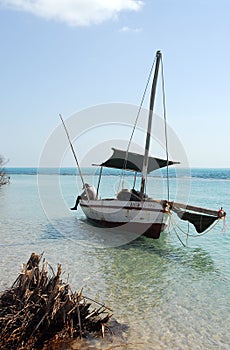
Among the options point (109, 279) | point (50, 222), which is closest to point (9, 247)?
point (109, 279)

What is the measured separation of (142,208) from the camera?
1521 cm

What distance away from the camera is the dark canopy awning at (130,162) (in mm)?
17094

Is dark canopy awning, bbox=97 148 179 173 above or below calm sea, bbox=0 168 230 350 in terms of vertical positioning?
above

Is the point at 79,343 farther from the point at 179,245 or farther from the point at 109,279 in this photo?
the point at 179,245

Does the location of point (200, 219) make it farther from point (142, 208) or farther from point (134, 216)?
point (134, 216)

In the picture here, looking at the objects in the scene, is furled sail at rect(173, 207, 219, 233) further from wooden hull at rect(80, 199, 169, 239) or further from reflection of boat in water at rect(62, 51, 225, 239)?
wooden hull at rect(80, 199, 169, 239)

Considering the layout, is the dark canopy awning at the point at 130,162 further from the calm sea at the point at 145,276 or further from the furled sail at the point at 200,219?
the furled sail at the point at 200,219

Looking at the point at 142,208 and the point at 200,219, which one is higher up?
the point at 142,208

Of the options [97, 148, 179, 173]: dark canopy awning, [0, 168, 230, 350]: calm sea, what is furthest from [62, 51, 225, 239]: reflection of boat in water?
[0, 168, 230, 350]: calm sea

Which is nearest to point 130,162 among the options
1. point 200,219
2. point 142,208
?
point 142,208

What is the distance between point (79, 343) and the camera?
5867mm

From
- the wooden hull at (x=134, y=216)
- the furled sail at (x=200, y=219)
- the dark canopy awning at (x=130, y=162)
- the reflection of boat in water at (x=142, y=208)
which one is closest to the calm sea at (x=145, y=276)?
the wooden hull at (x=134, y=216)

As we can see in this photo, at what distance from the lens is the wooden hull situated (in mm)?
15047

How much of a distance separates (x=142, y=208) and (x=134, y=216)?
572 millimetres
